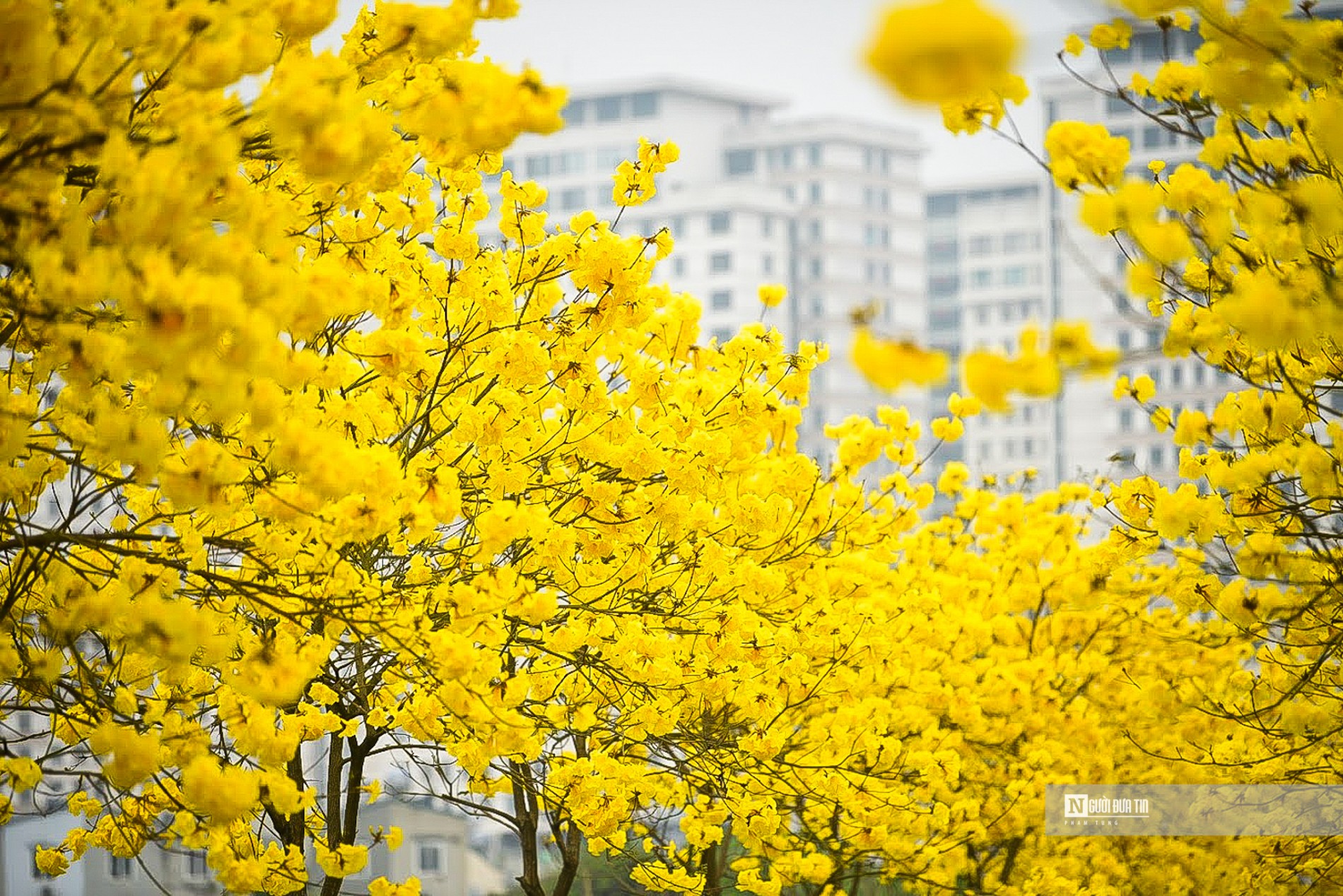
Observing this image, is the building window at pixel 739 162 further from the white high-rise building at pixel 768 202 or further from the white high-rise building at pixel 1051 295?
the white high-rise building at pixel 1051 295

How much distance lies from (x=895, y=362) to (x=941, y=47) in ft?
1.62

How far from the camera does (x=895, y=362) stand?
1.97 m

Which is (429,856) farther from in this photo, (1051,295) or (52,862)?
(1051,295)

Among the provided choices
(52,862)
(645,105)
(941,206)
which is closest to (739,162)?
(645,105)

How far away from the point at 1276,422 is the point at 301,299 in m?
2.70

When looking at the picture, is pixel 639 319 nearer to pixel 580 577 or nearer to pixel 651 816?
pixel 580 577

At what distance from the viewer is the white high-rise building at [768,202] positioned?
5191 centimetres

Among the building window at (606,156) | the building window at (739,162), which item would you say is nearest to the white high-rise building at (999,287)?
the building window at (739,162)

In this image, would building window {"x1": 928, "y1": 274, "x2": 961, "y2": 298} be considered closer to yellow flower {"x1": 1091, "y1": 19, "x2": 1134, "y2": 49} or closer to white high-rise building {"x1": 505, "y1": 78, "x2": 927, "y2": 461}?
white high-rise building {"x1": 505, "y1": 78, "x2": 927, "y2": 461}

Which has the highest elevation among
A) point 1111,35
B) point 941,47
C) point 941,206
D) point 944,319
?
point 941,206

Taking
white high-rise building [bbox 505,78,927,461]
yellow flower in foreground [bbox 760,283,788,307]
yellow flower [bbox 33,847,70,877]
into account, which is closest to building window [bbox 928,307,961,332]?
white high-rise building [bbox 505,78,927,461]

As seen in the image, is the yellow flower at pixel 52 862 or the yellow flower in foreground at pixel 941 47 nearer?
the yellow flower in foreground at pixel 941 47

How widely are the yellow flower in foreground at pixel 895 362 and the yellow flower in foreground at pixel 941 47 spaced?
402 mm

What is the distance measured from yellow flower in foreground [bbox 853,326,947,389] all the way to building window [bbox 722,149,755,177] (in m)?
57.3
